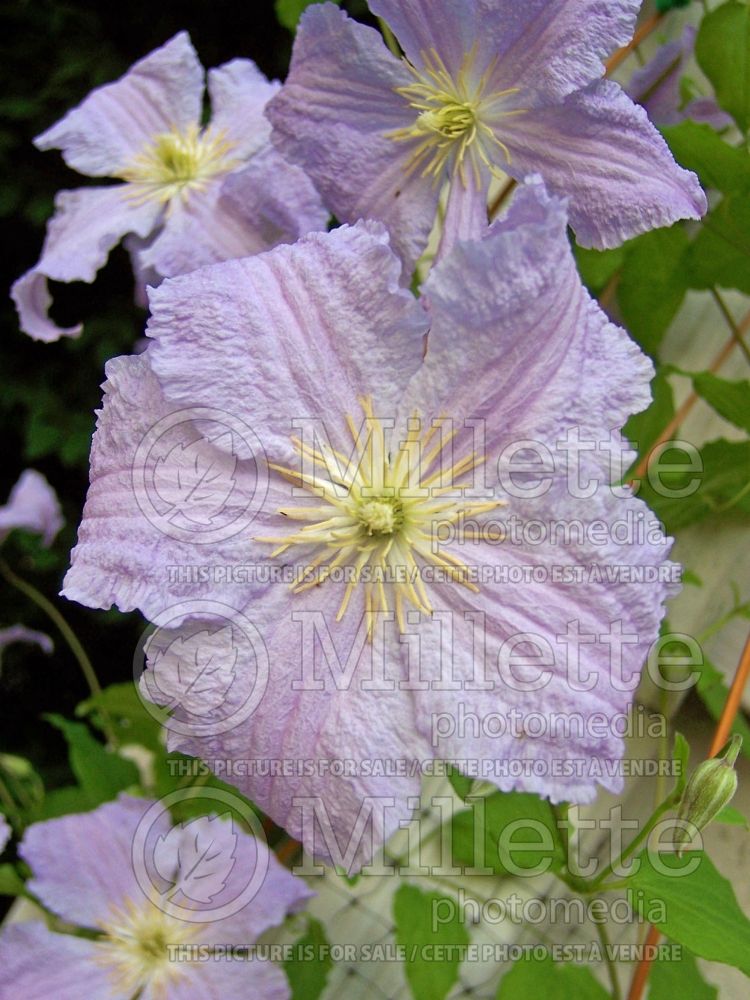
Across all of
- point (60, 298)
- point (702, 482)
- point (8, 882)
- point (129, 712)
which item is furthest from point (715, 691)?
point (60, 298)

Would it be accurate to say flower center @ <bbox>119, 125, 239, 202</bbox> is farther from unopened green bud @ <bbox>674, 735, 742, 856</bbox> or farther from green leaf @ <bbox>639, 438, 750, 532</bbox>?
unopened green bud @ <bbox>674, 735, 742, 856</bbox>

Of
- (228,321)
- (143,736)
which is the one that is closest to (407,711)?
(228,321)

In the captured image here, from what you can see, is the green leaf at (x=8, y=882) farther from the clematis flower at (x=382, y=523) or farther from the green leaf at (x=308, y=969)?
the clematis flower at (x=382, y=523)

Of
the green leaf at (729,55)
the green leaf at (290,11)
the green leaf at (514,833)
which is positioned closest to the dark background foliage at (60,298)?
the green leaf at (290,11)

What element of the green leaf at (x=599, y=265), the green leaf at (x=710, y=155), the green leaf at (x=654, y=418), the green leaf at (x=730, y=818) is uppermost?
the green leaf at (x=710, y=155)

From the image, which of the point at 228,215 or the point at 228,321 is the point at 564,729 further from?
the point at 228,215

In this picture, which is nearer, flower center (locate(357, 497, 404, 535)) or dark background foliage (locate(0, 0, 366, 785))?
flower center (locate(357, 497, 404, 535))

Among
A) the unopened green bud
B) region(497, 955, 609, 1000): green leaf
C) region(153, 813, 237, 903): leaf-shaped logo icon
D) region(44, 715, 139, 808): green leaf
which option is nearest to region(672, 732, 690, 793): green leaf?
the unopened green bud
